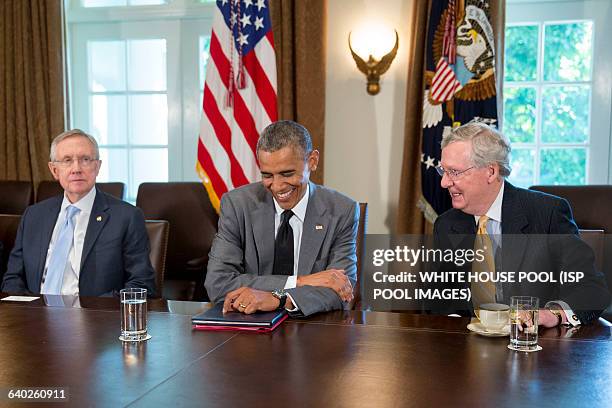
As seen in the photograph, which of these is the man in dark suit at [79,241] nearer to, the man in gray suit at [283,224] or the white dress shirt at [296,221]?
the man in gray suit at [283,224]

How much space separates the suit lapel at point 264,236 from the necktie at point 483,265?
736mm

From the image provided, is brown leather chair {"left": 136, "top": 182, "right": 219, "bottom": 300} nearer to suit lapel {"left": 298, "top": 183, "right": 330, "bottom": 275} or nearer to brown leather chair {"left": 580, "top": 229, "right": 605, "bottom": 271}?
suit lapel {"left": 298, "top": 183, "right": 330, "bottom": 275}

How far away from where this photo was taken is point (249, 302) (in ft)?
6.34

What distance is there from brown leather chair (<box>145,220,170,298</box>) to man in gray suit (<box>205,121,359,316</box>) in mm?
443

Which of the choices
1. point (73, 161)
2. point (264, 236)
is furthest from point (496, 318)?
point (73, 161)

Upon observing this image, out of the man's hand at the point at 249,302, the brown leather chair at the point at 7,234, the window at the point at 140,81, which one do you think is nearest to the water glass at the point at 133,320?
the man's hand at the point at 249,302

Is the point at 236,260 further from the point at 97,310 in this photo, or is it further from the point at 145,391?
the point at 145,391

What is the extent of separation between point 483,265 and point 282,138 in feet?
2.76

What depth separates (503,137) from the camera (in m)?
2.30

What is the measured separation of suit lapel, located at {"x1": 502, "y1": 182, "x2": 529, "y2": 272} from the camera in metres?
2.27

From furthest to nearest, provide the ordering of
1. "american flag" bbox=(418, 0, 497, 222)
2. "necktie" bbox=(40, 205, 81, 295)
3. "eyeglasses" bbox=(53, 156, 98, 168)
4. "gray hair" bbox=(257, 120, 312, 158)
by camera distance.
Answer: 1. "american flag" bbox=(418, 0, 497, 222)
2. "eyeglasses" bbox=(53, 156, 98, 168)
3. "necktie" bbox=(40, 205, 81, 295)
4. "gray hair" bbox=(257, 120, 312, 158)

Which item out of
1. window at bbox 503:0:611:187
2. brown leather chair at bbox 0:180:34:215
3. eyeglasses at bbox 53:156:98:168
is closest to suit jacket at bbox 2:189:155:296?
eyeglasses at bbox 53:156:98:168

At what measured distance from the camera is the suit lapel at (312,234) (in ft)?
8.04

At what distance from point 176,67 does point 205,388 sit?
390 centimetres
